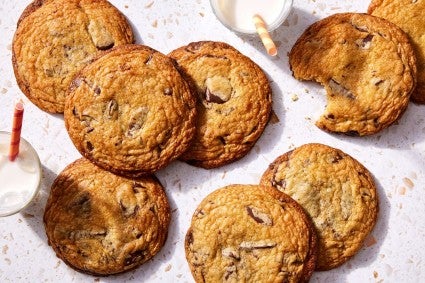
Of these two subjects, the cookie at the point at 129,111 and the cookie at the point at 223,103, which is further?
the cookie at the point at 223,103

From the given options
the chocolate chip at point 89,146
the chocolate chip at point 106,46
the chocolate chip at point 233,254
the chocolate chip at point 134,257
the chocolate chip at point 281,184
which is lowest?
the chocolate chip at point 134,257

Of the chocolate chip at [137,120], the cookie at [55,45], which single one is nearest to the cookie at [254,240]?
the chocolate chip at [137,120]

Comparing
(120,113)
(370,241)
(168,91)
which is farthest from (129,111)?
(370,241)

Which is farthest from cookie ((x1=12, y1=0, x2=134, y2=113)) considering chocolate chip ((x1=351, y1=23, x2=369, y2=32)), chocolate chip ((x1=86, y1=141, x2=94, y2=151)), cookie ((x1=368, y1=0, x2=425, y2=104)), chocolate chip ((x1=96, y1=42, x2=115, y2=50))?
cookie ((x1=368, y1=0, x2=425, y2=104))

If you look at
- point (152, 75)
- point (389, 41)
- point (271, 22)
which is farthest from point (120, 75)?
point (389, 41)

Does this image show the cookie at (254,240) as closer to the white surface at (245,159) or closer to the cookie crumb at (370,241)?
the white surface at (245,159)

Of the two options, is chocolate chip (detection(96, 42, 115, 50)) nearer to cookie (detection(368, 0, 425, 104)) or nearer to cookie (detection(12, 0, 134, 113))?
cookie (detection(12, 0, 134, 113))
